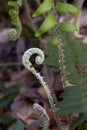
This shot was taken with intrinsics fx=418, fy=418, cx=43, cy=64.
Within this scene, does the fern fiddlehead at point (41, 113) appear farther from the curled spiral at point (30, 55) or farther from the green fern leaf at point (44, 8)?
the green fern leaf at point (44, 8)

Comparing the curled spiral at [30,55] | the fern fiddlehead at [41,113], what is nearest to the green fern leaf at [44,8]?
the curled spiral at [30,55]

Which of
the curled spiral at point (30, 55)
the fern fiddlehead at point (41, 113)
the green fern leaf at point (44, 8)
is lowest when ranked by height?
the fern fiddlehead at point (41, 113)

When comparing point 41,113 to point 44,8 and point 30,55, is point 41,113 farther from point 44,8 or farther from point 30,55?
point 44,8

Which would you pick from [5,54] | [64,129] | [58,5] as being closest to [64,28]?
[58,5]

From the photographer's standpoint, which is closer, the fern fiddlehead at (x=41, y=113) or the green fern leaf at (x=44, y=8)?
the green fern leaf at (x=44, y=8)

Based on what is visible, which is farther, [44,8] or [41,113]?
[41,113]

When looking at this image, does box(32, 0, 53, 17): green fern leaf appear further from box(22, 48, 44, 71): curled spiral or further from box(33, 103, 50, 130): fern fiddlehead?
box(33, 103, 50, 130): fern fiddlehead

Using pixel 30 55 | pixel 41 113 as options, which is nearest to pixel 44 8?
pixel 30 55

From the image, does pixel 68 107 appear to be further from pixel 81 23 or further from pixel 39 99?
pixel 81 23

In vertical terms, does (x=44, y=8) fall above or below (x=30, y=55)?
above

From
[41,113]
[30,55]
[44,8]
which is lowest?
[41,113]

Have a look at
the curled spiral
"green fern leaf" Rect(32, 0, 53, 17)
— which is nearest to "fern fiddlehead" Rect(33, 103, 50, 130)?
the curled spiral
